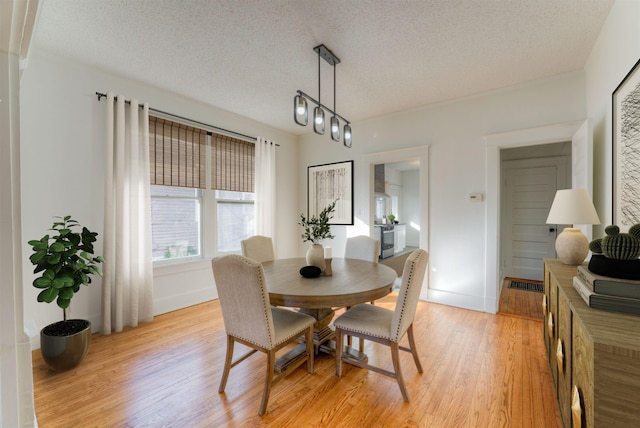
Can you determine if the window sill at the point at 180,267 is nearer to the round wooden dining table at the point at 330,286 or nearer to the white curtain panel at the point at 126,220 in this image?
the white curtain panel at the point at 126,220

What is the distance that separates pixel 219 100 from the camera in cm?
347

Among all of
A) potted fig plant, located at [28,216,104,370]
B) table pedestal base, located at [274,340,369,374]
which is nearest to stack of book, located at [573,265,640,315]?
table pedestal base, located at [274,340,369,374]

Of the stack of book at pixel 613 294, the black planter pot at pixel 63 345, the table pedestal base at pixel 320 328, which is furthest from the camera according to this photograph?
the table pedestal base at pixel 320 328

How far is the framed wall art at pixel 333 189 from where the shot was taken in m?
4.42

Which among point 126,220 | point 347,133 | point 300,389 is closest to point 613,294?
point 300,389

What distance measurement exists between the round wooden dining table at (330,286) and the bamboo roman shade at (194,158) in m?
1.81

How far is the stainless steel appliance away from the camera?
626 centimetres

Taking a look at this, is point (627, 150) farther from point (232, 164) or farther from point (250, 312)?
point (232, 164)

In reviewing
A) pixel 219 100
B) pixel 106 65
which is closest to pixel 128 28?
pixel 106 65

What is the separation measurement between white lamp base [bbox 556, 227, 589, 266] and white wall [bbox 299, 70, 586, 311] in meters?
1.25

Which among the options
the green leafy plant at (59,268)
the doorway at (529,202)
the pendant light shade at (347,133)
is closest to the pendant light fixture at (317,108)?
the pendant light shade at (347,133)

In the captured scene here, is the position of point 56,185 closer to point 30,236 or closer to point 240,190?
point 30,236

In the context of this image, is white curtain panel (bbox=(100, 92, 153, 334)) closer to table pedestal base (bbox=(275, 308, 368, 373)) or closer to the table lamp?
table pedestal base (bbox=(275, 308, 368, 373))

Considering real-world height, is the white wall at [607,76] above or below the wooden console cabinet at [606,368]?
above
